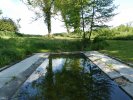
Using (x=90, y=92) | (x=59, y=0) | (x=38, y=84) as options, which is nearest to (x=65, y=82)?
(x=38, y=84)

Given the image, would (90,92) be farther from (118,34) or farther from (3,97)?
(118,34)

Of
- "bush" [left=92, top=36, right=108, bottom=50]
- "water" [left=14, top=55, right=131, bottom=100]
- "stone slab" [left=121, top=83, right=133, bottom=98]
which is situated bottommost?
"water" [left=14, top=55, right=131, bottom=100]

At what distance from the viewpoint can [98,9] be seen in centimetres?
3161

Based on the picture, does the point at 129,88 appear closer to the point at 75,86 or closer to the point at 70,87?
the point at 75,86

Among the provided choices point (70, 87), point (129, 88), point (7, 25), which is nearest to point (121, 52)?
point (70, 87)

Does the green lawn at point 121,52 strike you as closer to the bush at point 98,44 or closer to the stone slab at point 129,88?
the bush at point 98,44

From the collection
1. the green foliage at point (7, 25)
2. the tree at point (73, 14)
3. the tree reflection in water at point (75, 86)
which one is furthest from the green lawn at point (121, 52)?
the green foliage at point (7, 25)

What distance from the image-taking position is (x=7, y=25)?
55.6 m

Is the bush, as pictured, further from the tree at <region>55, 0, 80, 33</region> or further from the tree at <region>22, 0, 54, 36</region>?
the tree at <region>22, 0, 54, 36</region>

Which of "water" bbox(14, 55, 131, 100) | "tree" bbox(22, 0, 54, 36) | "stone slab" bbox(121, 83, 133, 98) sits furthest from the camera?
"tree" bbox(22, 0, 54, 36)

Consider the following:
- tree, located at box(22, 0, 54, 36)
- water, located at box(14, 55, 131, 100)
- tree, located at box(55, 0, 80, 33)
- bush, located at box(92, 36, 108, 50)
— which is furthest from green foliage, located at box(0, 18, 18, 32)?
water, located at box(14, 55, 131, 100)

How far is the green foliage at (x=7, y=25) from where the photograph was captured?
178 ft

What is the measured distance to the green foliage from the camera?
54.4 meters

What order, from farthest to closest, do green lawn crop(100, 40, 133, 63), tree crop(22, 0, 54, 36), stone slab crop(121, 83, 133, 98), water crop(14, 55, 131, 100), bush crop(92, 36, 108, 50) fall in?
tree crop(22, 0, 54, 36) → bush crop(92, 36, 108, 50) → green lawn crop(100, 40, 133, 63) → stone slab crop(121, 83, 133, 98) → water crop(14, 55, 131, 100)
